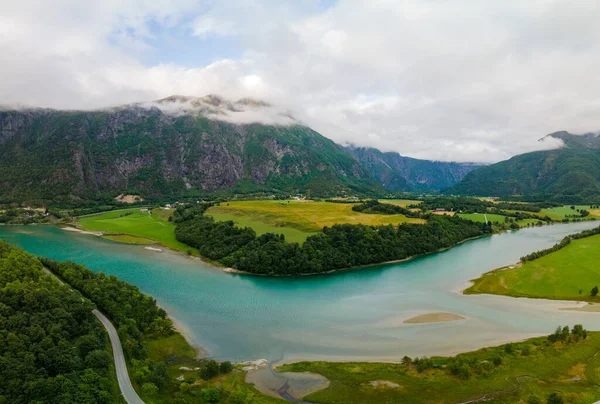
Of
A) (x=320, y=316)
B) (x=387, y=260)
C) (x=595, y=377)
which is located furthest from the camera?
(x=387, y=260)

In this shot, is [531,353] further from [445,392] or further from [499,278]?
[499,278]

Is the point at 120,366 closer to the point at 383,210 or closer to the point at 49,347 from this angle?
the point at 49,347

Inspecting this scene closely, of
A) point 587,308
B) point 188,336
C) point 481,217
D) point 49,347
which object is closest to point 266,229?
point 188,336

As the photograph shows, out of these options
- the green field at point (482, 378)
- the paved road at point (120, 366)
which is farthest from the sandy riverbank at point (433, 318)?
the paved road at point (120, 366)

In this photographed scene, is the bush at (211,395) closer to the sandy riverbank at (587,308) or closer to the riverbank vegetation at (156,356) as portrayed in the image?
the riverbank vegetation at (156,356)

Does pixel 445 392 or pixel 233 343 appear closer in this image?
pixel 445 392

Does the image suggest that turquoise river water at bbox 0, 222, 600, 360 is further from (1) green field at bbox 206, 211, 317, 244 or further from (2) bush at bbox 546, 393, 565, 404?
(1) green field at bbox 206, 211, 317, 244

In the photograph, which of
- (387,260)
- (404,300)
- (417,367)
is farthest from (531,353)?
(387,260)
